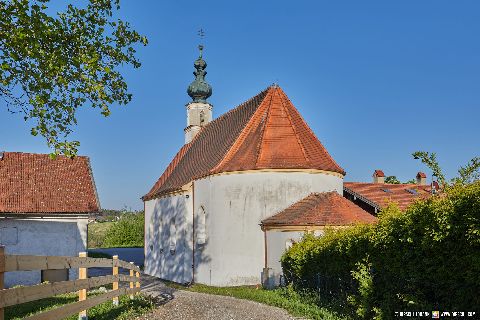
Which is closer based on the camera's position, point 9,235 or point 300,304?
point 300,304

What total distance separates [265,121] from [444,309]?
59.7 feet

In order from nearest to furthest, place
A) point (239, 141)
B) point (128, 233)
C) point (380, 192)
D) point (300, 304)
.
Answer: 1. point (300, 304)
2. point (239, 141)
3. point (380, 192)
4. point (128, 233)

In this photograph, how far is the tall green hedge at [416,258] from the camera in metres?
7.93

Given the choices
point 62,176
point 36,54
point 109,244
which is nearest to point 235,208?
point 62,176

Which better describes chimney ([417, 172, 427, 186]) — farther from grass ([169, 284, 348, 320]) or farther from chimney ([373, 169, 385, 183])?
grass ([169, 284, 348, 320])

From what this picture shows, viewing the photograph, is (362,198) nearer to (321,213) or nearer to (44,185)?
(321,213)

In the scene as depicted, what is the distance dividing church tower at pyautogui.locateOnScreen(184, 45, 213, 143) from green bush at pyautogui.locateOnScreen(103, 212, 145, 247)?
23.6m

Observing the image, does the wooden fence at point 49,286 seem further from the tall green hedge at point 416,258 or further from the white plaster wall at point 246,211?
the white plaster wall at point 246,211

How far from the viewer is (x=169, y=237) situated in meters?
30.8

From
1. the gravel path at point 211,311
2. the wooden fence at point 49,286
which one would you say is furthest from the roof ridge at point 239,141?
the wooden fence at point 49,286

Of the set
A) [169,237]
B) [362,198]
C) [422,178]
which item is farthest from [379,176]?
[169,237]

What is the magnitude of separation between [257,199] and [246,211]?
0.79 metres

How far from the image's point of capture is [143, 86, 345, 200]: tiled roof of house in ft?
79.8

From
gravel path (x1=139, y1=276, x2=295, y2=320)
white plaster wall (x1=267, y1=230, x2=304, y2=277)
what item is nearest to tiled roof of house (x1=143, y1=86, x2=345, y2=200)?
white plaster wall (x1=267, y1=230, x2=304, y2=277)
